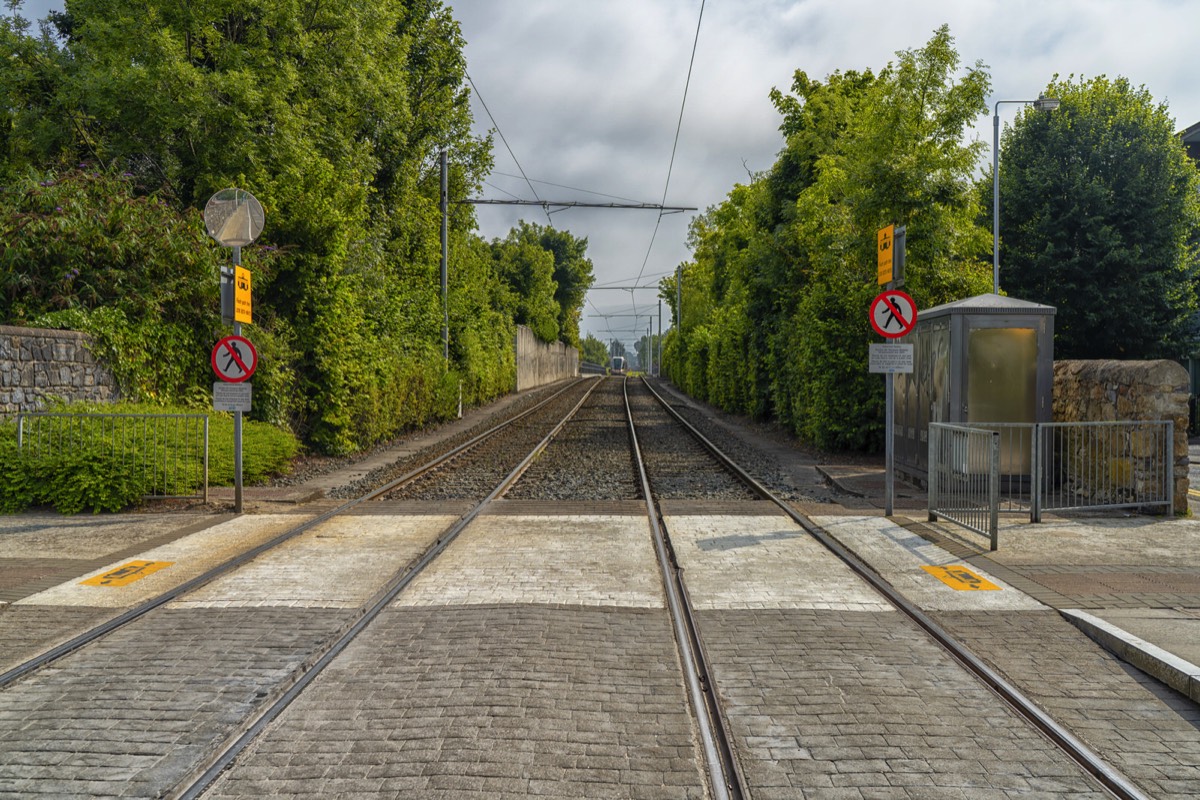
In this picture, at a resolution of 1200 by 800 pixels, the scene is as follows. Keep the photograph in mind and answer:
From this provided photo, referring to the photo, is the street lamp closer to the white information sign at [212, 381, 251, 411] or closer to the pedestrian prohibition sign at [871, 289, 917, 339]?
the pedestrian prohibition sign at [871, 289, 917, 339]

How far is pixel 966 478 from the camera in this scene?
29.7 feet

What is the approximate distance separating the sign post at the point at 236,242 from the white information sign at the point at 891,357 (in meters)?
7.05

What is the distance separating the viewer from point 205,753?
12.3 feet

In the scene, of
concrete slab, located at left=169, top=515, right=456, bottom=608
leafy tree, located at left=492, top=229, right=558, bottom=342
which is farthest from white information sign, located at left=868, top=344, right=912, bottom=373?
leafy tree, located at left=492, top=229, right=558, bottom=342

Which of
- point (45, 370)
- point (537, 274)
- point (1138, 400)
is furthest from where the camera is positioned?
point (537, 274)

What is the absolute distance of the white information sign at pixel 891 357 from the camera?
33.0 feet

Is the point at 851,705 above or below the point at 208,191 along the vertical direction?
below

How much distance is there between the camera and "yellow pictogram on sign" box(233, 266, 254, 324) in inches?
399

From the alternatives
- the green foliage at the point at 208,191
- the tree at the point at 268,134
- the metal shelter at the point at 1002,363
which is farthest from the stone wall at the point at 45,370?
the metal shelter at the point at 1002,363

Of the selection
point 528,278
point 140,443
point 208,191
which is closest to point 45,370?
point 140,443

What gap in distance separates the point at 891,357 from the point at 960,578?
12.0 ft

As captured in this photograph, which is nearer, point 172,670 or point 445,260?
point 172,670

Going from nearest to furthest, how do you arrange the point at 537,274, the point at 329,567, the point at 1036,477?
the point at 329,567 → the point at 1036,477 → the point at 537,274

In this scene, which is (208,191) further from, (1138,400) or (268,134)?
(1138,400)
